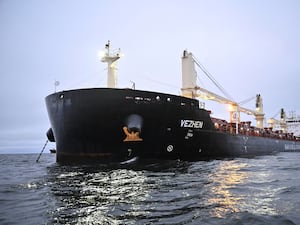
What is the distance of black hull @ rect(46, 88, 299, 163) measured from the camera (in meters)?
15.8

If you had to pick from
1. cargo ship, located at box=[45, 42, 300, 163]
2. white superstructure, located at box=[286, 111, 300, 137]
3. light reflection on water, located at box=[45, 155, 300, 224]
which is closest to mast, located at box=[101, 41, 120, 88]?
cargo ship, located at box=[45, 42, 300, 163]

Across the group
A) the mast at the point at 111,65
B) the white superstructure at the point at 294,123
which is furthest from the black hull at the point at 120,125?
the white superstructure at the point at 294,123

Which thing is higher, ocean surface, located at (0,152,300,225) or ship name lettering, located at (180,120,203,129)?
ship name lettering, located at (180,120,203,129)

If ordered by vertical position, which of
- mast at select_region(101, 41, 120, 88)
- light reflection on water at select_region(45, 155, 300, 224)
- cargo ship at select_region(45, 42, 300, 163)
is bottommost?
light reflection on water at select_region(45, 155, 300, 224)

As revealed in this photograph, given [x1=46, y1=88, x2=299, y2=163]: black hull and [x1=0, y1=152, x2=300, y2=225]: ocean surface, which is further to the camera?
[x1=46, y1=88, x2=299, y2=163]: black hull

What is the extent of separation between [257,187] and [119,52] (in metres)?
17.1

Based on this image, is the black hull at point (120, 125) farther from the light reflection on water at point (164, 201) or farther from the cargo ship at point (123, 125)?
the light reflection on water at point (164, 201)

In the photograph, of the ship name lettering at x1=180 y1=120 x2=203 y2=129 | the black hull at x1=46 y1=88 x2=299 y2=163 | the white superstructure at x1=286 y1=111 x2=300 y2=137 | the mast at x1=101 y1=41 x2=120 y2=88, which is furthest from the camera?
the white superstructure at x1=286 y1=111 x2=300 y2=137

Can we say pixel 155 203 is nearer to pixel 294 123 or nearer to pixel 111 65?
pixel 111 65

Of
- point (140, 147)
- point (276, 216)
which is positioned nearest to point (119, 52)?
point (140, 147)

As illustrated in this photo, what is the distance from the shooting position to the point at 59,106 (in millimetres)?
17203

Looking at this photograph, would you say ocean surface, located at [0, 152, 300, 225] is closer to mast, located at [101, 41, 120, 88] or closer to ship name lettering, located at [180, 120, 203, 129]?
ship name lettering, located at [180, 120, 203, 129]

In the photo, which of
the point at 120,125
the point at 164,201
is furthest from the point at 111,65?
the point at 164,201

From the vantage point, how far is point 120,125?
15883 mm
